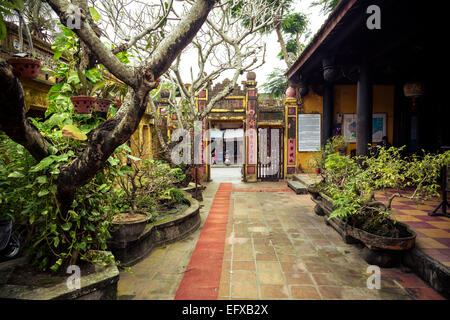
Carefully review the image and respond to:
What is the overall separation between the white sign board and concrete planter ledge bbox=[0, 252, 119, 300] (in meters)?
9.96

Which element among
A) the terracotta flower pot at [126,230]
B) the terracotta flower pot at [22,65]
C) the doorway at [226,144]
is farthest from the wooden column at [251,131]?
the terracotta flower pot at [22,65]

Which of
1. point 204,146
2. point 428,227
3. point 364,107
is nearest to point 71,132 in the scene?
point 428,227

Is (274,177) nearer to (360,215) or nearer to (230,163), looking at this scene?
(360,215)

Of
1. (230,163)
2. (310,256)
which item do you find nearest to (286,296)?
(310,256)

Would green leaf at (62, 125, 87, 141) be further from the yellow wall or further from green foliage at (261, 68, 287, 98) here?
green foliage at (261, 68, 287, 98)

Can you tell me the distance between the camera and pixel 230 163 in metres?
20.2

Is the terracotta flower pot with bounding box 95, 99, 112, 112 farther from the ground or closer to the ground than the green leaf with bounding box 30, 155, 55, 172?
farther from the ground

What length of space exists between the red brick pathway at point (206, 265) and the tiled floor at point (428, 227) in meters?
2.80

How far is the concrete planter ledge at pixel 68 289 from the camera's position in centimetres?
199

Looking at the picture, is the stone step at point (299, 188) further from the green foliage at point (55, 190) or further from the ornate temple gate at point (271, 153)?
the green foliage at point (55, 190)

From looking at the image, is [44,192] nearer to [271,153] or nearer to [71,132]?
[71,132]

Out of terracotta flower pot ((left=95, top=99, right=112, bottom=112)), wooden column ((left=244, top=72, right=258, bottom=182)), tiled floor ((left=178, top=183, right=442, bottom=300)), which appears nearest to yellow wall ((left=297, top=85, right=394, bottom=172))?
wooden column ((left=244, top=72, right=258, bottom=182))

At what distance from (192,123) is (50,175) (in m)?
5.33

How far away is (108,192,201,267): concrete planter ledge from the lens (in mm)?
3463
